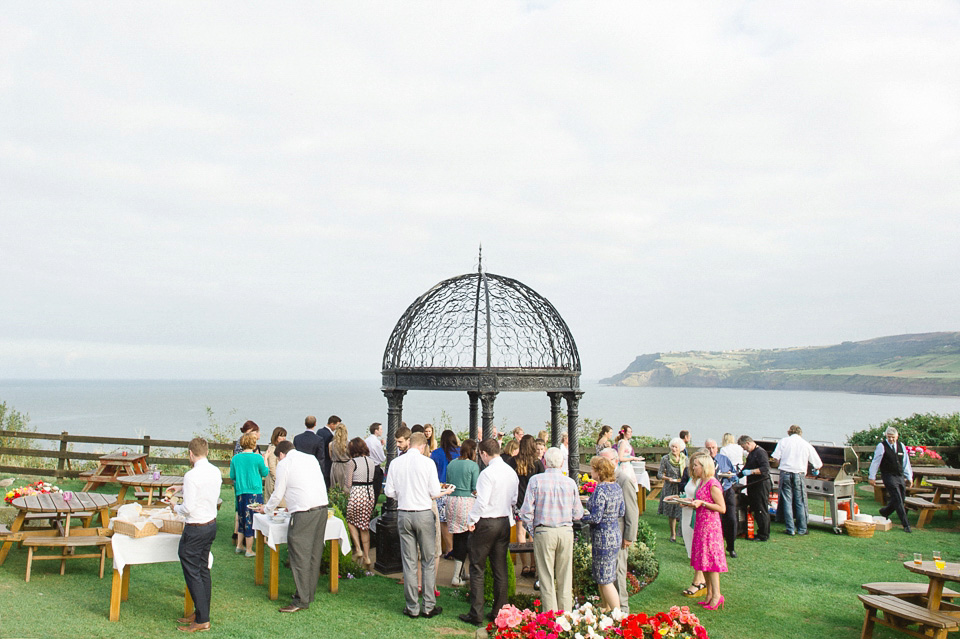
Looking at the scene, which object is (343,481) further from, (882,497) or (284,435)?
(882,497)

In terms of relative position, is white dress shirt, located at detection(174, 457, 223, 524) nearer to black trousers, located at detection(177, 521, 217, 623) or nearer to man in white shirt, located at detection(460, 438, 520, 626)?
black trousers, located at detection(177, 521, 217, 623)

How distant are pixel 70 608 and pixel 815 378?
13270 centimetres

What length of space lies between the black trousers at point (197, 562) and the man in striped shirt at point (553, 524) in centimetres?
321

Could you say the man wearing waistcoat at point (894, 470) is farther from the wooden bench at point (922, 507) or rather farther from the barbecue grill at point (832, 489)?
the barbecue grill at point (832, 489)

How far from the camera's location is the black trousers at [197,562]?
601cm

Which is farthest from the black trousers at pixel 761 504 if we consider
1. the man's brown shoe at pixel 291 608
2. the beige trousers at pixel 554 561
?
the man's brown shoe at pixel 291 608

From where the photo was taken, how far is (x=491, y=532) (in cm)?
645

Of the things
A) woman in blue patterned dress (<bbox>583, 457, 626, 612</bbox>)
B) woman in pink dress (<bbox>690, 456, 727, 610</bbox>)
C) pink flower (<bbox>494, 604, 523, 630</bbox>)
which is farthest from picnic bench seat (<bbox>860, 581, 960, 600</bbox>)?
pink flower (<bbox>494, 604, 523, 630</bbox>)

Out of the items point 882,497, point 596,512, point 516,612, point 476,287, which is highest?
point 476,287

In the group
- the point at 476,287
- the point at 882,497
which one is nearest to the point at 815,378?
the point at 882,497

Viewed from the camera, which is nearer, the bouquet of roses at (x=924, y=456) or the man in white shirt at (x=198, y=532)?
the man in white shirt at (x=198, y=532)

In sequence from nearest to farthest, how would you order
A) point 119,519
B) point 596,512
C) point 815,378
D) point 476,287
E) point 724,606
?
1. point 596,512
2. point 119,519
3. point 724,606
4. point 476,287
5. point 815,378

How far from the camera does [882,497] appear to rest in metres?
14.2

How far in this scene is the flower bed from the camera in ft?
14.9
